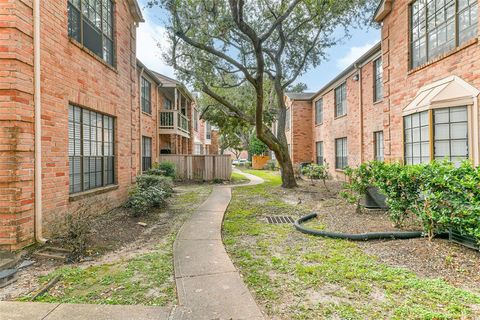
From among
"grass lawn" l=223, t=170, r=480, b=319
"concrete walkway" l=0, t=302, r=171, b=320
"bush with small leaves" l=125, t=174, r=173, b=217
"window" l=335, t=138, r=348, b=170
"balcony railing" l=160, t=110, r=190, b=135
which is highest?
"balcony railing" l=160, t=110, r=190, b=135

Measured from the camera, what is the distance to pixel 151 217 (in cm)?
751

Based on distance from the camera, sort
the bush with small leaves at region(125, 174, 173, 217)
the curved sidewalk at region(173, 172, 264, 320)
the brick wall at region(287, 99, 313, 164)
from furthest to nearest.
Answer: the brick wall at region(287, 99, 313, 164) < the bush with small leaves at region(125, 174, 173, 217) < the curved sidewalk at region(173, 172, 264, 320)

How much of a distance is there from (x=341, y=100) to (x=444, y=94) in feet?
32.9

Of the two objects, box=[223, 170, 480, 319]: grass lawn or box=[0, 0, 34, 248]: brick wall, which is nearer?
box=[223, 170, 480, 319]: grass lawn

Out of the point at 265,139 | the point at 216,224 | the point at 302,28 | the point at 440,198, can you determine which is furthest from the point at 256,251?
the point at 302,28

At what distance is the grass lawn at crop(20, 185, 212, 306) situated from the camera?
317 centimetres

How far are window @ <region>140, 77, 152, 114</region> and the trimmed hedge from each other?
1234 cm

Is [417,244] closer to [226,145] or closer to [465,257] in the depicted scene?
[465,257]

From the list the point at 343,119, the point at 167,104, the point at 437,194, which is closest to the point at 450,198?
the point at 437,194

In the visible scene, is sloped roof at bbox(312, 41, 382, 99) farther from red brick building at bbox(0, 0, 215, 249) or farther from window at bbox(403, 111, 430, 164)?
red brick building at bbox(0, 0, 215, 249)

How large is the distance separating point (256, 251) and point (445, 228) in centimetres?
358

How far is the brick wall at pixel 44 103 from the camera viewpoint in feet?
14.2

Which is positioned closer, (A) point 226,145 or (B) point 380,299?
(B) point 380,299

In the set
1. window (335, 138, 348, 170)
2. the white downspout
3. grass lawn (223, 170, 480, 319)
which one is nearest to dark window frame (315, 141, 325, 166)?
window (335, 138, 348, 170)
